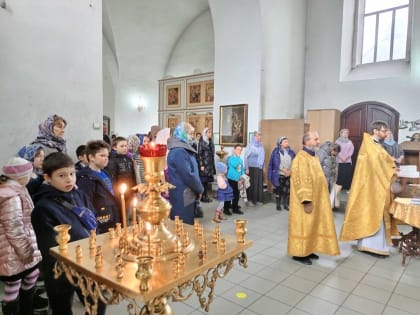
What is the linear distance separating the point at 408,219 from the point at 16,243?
403 centimetres

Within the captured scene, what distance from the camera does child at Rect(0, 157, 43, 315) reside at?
212cm

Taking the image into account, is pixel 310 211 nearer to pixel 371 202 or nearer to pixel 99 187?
pixel 371 202

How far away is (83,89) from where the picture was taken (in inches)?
174

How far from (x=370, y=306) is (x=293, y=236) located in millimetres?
1100

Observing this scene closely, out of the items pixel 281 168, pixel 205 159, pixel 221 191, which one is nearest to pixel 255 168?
pixel 281 168

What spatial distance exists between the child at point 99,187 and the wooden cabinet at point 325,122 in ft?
24.4

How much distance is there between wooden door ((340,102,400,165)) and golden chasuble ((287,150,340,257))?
6196mm

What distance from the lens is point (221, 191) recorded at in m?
5.86

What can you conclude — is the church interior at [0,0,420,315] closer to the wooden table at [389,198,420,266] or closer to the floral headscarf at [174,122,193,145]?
the wooden table at [389,198,420,266]

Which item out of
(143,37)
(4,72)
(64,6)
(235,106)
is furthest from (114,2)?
(4,72)

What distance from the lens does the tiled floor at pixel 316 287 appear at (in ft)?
9.11

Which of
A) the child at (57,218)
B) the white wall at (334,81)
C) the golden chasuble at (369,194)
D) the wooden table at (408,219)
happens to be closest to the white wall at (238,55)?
the white wall at (334,81)

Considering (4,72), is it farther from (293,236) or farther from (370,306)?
(370,306)

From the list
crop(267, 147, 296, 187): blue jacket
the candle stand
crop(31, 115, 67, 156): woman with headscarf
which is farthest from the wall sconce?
the candle stand
